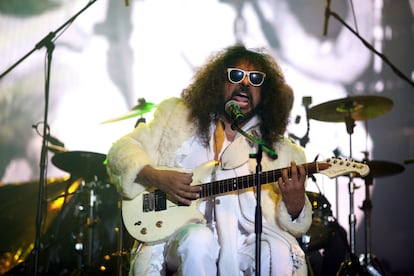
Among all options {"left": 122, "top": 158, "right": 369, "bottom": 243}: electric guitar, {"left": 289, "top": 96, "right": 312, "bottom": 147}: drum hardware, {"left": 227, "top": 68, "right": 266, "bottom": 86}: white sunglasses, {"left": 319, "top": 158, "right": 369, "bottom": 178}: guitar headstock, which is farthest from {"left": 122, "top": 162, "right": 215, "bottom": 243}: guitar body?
{"left": 289, "top": 96, "right": 312, "bottom": 147}: drum hardware

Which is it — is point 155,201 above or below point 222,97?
below

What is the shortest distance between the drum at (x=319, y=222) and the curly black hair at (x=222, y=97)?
110 centimetres

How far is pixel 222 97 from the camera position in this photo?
3.66 metres

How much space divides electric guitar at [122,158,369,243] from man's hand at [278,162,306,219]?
0.19ft

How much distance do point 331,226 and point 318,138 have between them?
947mm

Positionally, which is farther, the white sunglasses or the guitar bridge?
the white sunglasses

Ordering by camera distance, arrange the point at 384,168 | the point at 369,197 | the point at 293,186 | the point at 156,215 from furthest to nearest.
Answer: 1. the point at 369,197
2. the point at 384,168
3. the point at 156,215
4. the point at 293,186

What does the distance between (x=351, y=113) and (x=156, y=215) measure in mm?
2267

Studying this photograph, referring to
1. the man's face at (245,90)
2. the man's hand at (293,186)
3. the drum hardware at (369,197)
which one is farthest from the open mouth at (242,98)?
the drum hardware at (369,197)

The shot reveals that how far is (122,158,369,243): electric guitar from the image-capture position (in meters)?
2.96

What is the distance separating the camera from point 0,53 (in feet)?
16.4

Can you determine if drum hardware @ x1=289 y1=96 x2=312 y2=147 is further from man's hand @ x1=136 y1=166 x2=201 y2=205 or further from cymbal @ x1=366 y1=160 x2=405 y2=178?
man's hand @ x1=136 y1=166 x2=201 y2=205

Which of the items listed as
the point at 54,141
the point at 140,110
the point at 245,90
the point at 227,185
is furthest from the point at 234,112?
the point at 54,141

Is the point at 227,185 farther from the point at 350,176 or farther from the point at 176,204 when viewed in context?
the point at 350,176
